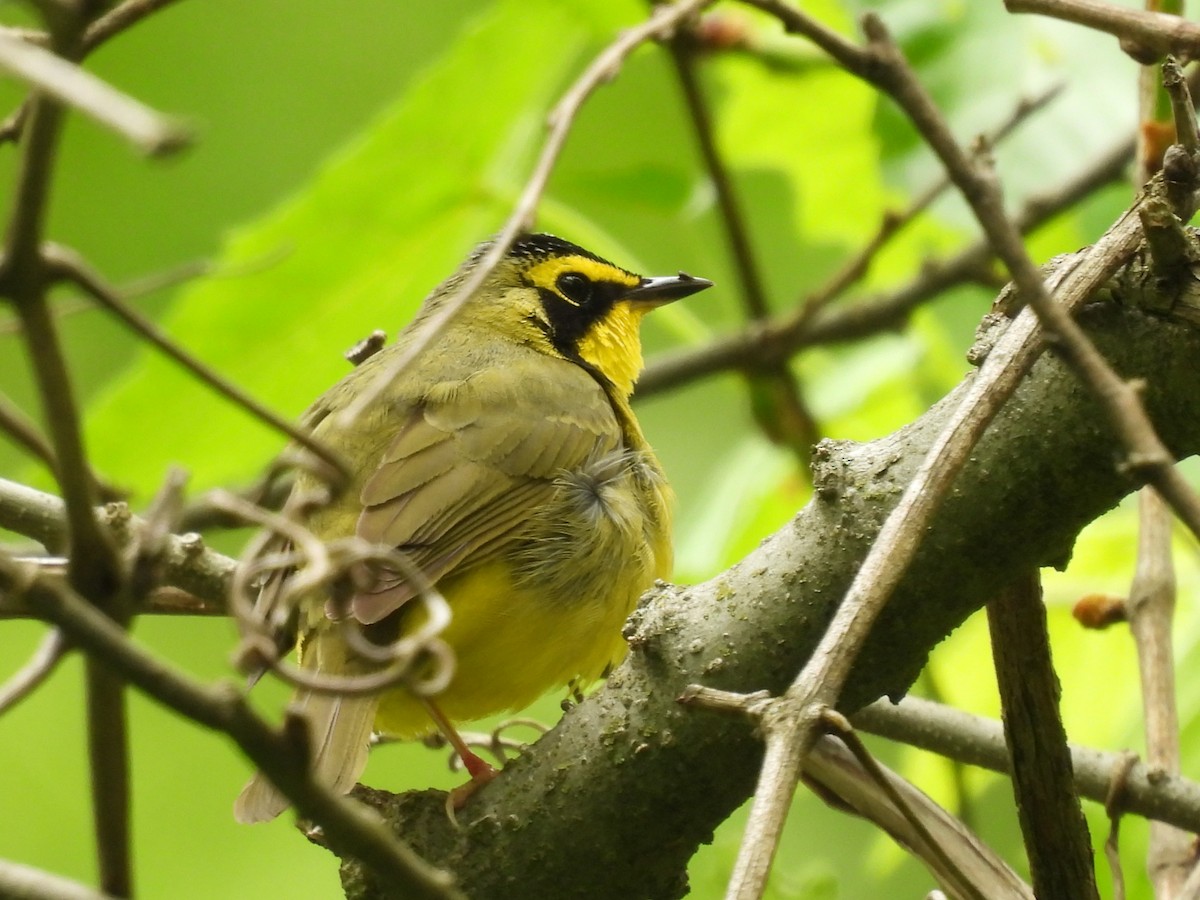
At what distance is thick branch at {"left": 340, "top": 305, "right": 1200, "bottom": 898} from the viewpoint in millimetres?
2008

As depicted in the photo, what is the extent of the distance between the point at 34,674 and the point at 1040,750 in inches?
56.6

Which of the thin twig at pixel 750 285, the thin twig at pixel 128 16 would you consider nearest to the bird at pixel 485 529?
the thin twig at pixel 750 285

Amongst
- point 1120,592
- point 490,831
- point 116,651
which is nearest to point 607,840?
point 490,831

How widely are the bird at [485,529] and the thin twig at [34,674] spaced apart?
174 cm

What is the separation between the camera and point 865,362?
188 inches

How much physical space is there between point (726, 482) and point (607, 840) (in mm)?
2612

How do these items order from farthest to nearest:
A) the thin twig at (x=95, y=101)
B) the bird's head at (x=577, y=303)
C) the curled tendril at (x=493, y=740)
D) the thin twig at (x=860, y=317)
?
the bird's head at (x=577, y=303) < the thin twig at (x=860, y=317) < the curled tendril at (x=493, y=740) < the thin twig at (x=95, y=101)

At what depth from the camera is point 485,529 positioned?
3518 millimetres

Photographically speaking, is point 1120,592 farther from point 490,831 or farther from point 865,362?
point 490,831

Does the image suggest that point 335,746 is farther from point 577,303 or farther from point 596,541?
point 577,303

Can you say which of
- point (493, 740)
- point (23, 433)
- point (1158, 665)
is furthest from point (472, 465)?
point (23, 433)

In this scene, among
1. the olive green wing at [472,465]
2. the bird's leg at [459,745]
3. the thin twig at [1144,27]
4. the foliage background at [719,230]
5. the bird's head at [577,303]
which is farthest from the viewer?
the bird's head at [577,303]

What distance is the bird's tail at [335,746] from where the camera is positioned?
9.54 feet

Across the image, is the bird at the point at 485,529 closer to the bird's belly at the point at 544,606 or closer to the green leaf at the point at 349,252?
the bird's belly at the point at 544,606
